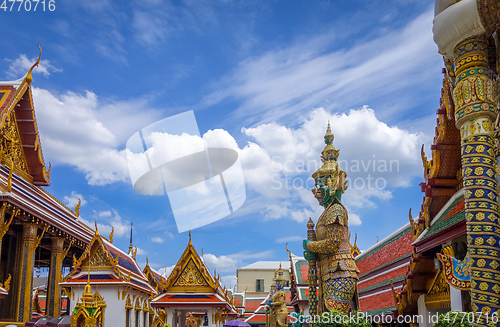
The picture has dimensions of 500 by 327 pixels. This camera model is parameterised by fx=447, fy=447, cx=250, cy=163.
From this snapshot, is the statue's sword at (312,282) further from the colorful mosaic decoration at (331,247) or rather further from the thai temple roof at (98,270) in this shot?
the thai temple roof at (98,270)

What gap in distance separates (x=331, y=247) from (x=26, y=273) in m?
11.3

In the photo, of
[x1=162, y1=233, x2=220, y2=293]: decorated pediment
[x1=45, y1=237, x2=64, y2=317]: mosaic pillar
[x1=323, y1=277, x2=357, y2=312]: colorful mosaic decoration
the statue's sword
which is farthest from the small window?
[x1=323, y1=277, x2=357, y2=312]: colorful mosaic decoration

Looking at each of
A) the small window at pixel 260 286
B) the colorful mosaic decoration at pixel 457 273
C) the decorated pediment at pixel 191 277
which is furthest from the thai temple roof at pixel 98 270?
the small window at pixel 260 286

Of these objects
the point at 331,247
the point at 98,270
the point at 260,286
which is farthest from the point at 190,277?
the point at 260,286

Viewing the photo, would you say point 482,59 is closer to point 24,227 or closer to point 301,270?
point 24,227

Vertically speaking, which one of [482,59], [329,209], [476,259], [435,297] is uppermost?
[482,59]

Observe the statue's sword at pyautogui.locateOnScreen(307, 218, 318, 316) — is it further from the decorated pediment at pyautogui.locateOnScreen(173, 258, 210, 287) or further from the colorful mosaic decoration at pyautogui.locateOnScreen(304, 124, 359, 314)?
the decorated pediment at pyautogui.locateOnScreen(173, 258, 210, 287)

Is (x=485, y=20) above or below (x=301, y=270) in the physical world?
above

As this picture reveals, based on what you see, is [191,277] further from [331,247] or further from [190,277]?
[331,247]

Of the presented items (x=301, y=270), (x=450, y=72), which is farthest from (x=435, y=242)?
(x=301, y=270)

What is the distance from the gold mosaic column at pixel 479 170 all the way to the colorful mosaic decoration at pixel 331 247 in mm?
4357

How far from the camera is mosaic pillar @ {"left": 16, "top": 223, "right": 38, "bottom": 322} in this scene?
49.3ft

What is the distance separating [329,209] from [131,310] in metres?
10.1

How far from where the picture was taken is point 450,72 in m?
5.93
